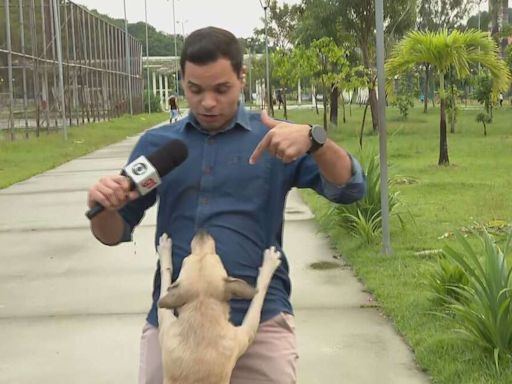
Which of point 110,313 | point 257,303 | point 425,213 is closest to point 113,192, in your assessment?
point 257,303

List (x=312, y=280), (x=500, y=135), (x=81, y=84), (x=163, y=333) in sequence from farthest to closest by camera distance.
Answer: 1. (x=81, y=84)
2. (x=500, y=135)
3. (x=312, y=280)
4. (x=163, y=333)

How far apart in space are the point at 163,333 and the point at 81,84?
116 feet

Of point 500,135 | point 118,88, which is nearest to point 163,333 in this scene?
point 500,135

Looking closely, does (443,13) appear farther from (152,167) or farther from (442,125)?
(152,167)

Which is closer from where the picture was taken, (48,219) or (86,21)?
(48,219)

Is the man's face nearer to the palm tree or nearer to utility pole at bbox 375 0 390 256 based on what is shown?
utility pole at bbox 375 0 390 256

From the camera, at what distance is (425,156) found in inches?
696

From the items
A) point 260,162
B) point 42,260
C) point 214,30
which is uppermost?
point 214,30

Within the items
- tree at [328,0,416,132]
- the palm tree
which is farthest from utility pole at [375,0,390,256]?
tree at [328,0,416,132]

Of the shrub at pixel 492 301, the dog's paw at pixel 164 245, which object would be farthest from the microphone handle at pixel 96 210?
the shrub at pixel 492 301

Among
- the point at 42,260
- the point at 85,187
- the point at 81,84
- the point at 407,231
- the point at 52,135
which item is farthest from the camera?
the point at 81,84

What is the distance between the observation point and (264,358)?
223 cm

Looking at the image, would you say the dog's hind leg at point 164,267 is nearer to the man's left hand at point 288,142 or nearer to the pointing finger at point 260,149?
the pointing finger at point 260,149

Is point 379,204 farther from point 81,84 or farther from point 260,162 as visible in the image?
point 81,84
